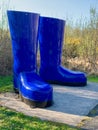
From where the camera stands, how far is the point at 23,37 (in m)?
5.61

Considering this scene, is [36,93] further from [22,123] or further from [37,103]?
[22,123]

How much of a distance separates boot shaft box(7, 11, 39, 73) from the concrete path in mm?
658

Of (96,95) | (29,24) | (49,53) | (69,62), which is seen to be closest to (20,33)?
(29,24)

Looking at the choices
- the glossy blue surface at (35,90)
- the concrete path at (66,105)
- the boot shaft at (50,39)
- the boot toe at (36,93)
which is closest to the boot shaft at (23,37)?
the glossy blue surface at (35,90)

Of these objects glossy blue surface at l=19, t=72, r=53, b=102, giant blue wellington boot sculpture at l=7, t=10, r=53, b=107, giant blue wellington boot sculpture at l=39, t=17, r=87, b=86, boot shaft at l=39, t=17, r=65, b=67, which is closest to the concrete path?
glossy blue surface at l=19, t=72, r=53, b=102

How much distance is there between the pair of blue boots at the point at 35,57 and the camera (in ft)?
16.4

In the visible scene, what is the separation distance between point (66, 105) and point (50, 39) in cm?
217

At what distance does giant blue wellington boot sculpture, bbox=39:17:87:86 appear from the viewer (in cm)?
680

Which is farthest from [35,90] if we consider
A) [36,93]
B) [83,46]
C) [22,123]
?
[83,46]

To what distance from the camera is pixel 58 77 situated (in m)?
7.04

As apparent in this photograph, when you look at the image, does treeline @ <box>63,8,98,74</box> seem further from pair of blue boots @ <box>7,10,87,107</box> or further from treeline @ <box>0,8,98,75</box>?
pair of blue boots @ <box>7,10,87,107</box>

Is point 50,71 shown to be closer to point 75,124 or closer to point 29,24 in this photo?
point 29,24

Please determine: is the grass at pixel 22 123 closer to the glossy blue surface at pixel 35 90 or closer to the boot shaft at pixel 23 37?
the glossy blue surface at pixel 35 90

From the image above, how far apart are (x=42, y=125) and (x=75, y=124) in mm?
484
